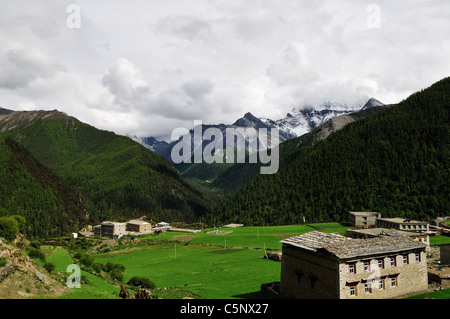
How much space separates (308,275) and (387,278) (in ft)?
30.1

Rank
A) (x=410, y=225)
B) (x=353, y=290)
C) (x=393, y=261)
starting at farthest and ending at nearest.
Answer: (x=410, y=225)
(x=393, y=261)
(x=353, y=290)

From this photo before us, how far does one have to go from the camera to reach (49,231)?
195625 mm

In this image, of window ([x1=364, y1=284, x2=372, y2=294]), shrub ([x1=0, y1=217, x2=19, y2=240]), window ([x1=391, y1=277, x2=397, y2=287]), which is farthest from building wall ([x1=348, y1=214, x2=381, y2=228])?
shrub ([x1=0, y1=217, x2=19, y2=240])

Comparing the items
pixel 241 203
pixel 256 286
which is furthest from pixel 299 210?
pixel 256 286

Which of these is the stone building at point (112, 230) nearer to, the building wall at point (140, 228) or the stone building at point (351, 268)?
the building wall at point (140, 228)

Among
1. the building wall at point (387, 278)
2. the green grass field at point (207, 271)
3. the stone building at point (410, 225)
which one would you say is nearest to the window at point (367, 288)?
the building wall at point (387, 278)

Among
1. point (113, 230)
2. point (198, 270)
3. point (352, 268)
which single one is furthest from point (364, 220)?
point (113, 230)

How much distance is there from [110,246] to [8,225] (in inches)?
2955

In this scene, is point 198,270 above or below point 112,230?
above

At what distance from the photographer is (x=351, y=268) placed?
117 feet

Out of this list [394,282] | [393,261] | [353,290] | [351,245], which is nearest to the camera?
[353,290]

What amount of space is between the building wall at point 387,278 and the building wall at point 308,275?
1.31 meters

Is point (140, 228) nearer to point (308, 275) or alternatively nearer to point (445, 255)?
point (445, 255)
